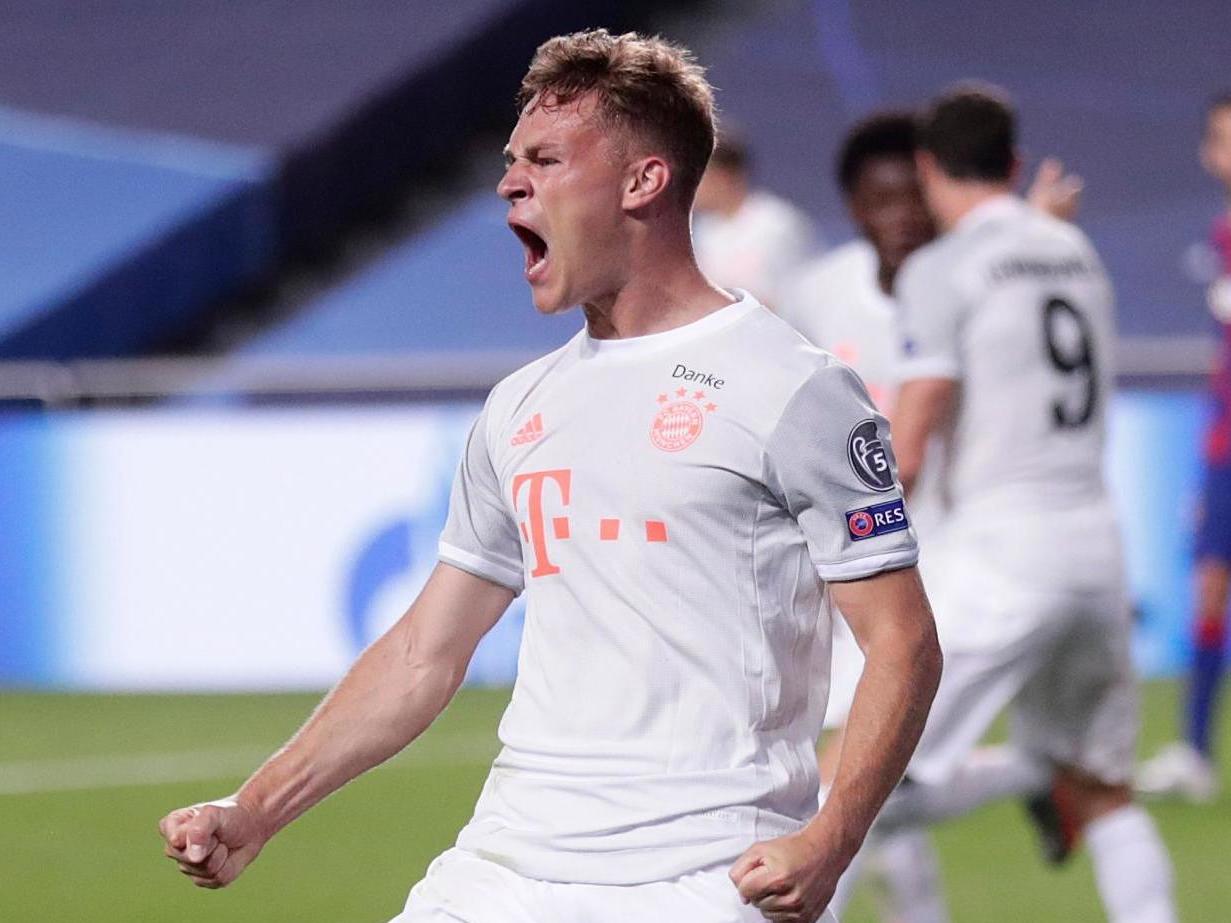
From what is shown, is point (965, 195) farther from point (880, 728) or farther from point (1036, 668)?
point (880, 728)

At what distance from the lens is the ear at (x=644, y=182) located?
3.18 m

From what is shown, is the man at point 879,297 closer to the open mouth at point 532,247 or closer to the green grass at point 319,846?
the green grass at point 319,846

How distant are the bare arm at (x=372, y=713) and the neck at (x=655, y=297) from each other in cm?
45

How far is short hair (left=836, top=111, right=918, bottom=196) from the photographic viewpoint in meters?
5.87

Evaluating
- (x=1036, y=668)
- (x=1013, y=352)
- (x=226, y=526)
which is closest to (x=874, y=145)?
(x=1013, y=352)

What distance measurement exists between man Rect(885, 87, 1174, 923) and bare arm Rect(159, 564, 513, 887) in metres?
Answer: 1.90

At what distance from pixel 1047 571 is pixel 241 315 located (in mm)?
13315

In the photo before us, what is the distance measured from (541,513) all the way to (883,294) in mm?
3091

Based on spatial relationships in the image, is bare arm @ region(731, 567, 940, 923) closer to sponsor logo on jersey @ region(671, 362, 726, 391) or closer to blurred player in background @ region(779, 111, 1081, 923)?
sponsor logo on jersey @ region(671, 362, 726, 391)

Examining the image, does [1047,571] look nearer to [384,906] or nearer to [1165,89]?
[384,906]

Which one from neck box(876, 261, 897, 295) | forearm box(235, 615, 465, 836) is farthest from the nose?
neck box(876, 261, 897, 295)

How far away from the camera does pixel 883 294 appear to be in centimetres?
614

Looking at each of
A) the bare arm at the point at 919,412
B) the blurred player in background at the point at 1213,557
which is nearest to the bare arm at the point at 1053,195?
the bare arm at the point at 919,412

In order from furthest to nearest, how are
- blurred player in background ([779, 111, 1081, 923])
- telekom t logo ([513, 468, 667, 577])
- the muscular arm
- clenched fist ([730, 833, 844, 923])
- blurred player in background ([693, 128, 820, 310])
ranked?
1. blurred player in background ([693, 128, 820, 310])
2. blurred player in background ([779, 111, 1081, 923])
3. telekom t logo ([513, 468, 667, 577])
4. the muscular arm
5. clenched fist ([730, 833, 844, 923])
